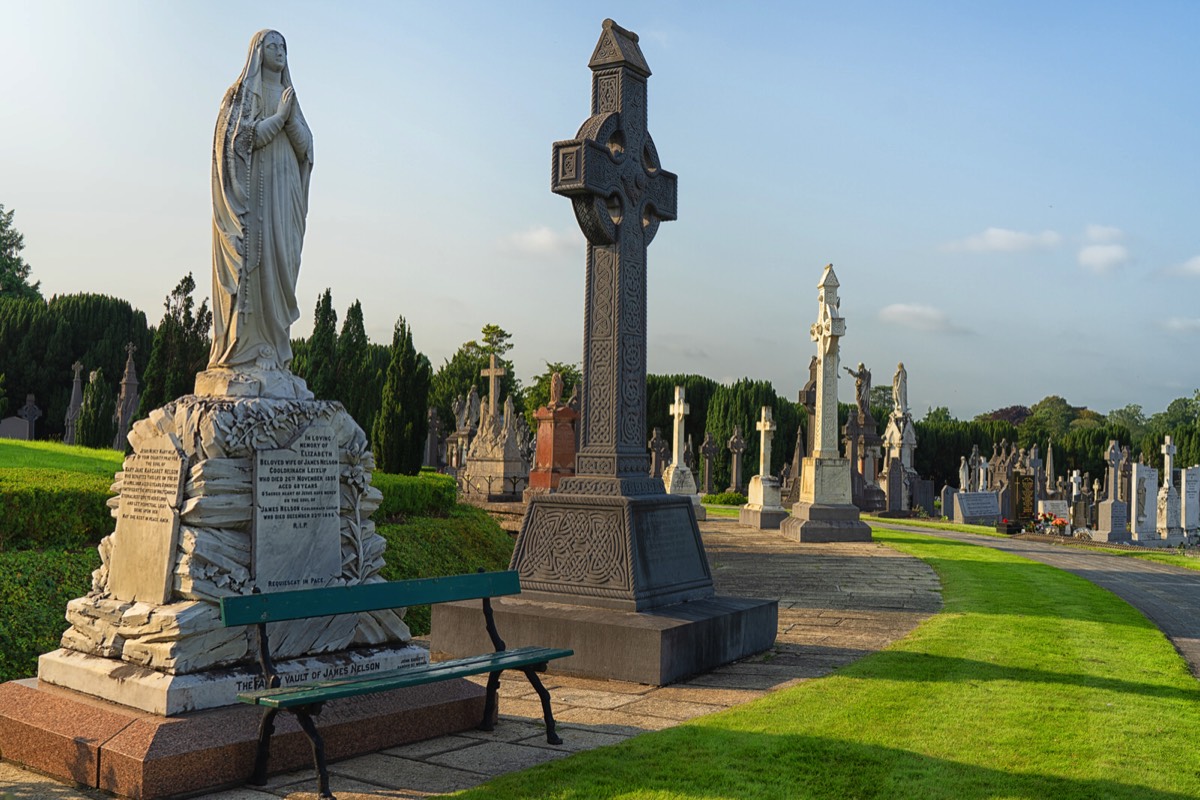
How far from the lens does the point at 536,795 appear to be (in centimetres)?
421

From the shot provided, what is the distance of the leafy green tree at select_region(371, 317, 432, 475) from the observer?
18.9 metres

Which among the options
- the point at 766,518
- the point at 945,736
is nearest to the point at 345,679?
the point at 945,736

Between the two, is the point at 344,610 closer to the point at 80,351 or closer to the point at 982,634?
the point at 982,634

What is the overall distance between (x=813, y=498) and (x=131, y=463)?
16417 mm

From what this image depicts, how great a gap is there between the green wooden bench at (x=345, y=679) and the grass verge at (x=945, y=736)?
0.62m

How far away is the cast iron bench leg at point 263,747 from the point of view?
4.34m

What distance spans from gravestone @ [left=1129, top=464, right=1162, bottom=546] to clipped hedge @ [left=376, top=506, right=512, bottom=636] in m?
19.9

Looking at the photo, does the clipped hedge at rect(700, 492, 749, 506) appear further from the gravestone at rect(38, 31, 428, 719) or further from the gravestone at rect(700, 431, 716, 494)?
the gravestone at rect(38, 31, 428, 719)

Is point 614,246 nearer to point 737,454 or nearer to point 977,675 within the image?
point 977,675

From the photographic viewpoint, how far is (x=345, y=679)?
4.63 metres

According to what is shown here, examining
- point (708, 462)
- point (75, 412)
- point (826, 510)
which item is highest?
point (75, 412)

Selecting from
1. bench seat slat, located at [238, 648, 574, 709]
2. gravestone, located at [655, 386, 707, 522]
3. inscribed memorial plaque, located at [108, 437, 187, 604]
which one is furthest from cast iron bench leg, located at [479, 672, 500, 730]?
gravestone, located at [655, 386, 707, 522]

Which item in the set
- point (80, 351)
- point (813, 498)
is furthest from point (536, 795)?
point (80, 351)

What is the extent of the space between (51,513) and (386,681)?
204 inches
